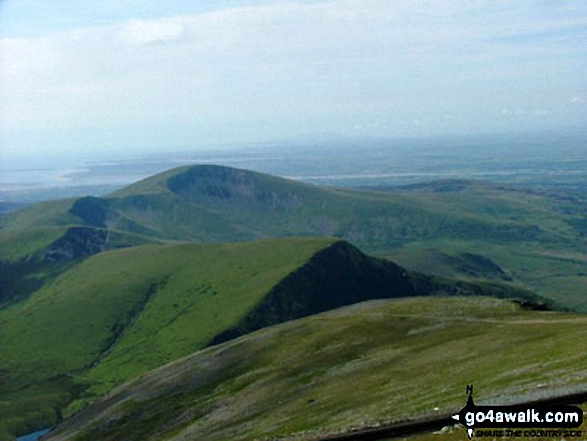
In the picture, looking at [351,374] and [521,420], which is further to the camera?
[351,374]

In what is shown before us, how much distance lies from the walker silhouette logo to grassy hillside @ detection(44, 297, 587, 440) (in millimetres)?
5255

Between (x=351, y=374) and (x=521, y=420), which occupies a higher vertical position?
(x=521, y=420)

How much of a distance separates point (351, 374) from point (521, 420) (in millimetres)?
59987

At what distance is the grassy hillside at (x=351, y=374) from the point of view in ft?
234

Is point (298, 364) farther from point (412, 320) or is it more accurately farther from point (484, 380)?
point (484, 380)

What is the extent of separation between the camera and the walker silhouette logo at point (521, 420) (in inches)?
1651

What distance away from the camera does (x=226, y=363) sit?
141 m

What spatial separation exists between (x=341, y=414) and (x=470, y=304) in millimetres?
83690

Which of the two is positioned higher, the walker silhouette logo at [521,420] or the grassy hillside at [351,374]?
the walker silhouette logo at [521,420]

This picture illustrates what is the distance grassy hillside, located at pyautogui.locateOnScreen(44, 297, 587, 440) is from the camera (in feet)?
234

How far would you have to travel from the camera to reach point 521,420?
43.5 metres

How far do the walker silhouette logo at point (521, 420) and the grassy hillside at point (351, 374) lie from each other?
526cm

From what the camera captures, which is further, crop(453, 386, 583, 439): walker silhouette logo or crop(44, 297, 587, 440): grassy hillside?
crop(44, 297, 587, 440): grassy hillside

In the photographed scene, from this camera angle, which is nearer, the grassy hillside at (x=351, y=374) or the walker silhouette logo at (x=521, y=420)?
the walker silhouette logo at (x=521, y=420)
